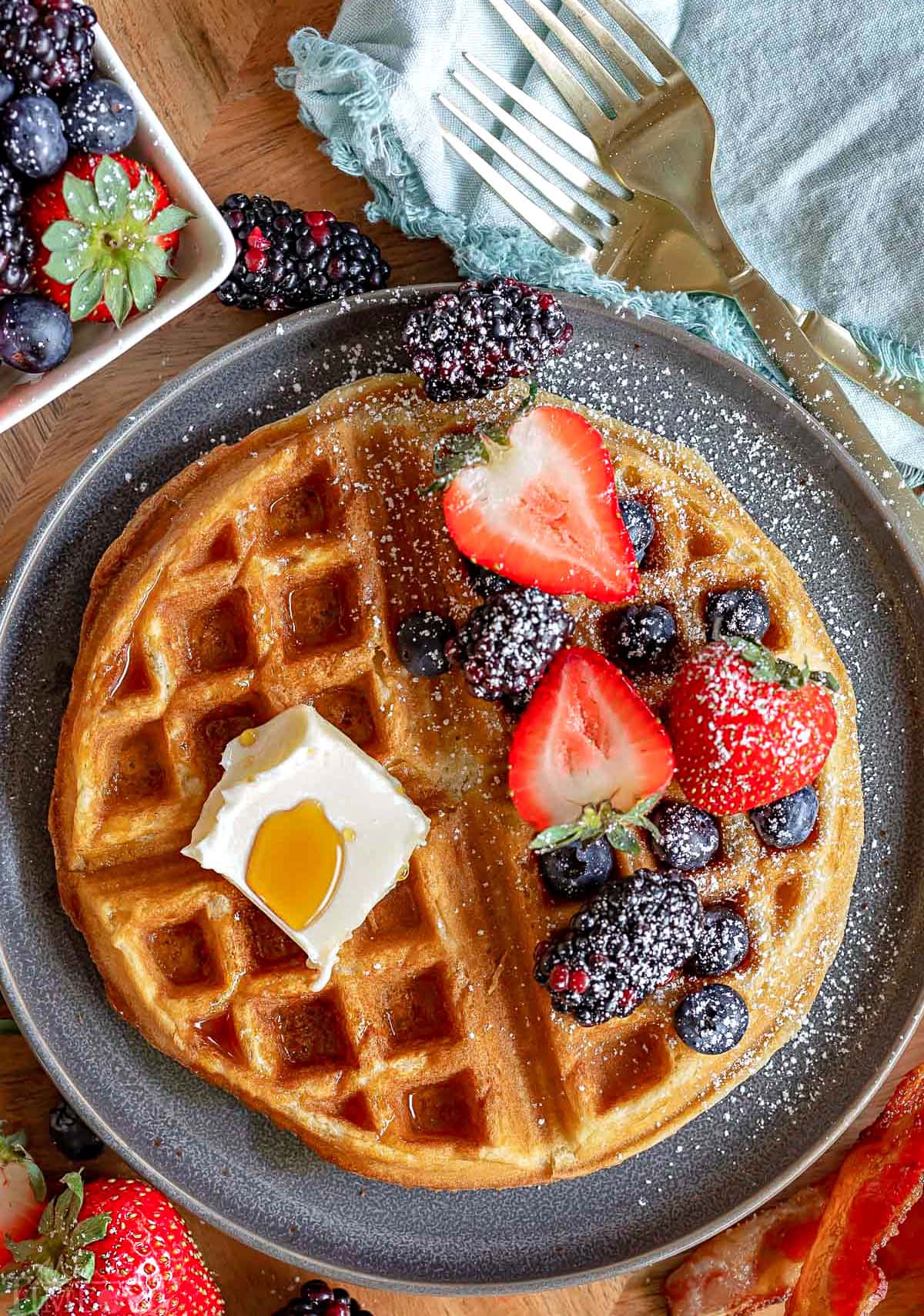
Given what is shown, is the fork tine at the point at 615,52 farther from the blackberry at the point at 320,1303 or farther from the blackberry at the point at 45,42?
the blackberry at the point at 320,1303

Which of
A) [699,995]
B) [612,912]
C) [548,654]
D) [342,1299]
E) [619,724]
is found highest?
[548,654]

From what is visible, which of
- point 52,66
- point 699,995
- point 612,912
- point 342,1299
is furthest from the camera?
point 342,1299

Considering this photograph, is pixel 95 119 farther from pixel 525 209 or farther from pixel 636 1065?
pixel 636 1065

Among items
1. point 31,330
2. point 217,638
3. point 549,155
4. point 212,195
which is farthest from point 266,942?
point 549,155

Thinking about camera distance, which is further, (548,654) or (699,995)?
(699,995)

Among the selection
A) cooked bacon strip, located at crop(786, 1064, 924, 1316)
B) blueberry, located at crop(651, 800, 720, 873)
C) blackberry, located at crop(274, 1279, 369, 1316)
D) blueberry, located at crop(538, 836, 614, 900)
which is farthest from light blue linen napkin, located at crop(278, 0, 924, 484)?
blackberry, located at crop(274, 1279, 369, 1316)

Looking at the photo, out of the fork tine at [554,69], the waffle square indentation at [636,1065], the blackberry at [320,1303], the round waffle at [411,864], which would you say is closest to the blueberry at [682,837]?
the round waffle at [411,864]

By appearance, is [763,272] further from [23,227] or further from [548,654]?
[23,227]

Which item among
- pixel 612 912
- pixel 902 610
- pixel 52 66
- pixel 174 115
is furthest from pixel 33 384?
pixel 902 610
